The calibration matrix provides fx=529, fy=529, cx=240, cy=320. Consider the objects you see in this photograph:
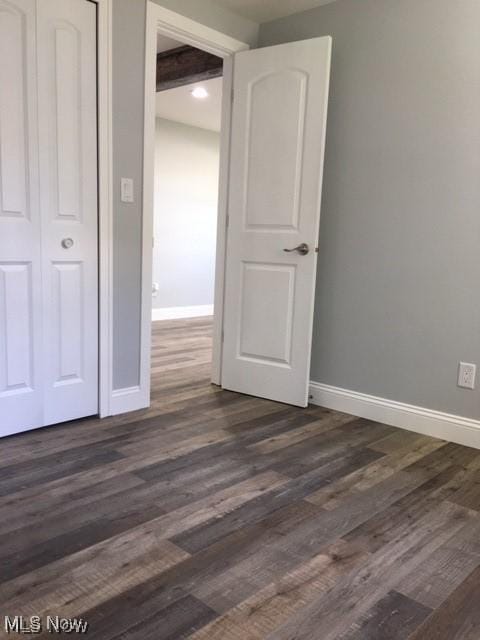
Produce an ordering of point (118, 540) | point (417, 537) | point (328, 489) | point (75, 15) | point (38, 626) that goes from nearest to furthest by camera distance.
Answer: point (38, 626) → point (118, 540) → point (417, 537) → point (328, 489) → point (75, 15)

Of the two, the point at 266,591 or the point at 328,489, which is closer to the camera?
the point at 266,591

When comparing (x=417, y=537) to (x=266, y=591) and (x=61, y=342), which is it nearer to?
(x=266, y=591)

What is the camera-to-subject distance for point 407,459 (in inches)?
96.0

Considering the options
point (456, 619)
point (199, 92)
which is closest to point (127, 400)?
point (456, 619)

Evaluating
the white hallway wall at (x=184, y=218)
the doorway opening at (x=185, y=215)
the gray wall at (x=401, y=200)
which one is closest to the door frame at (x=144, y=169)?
the gray wall at (x=401, y=200)

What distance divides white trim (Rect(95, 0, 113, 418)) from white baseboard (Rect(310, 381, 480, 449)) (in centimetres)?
124

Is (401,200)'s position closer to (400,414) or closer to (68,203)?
(400,414)

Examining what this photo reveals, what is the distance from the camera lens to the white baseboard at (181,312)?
6305mm

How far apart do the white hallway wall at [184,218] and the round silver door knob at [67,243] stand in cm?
362

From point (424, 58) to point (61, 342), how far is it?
7.51 feet

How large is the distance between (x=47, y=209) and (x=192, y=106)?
3445mm

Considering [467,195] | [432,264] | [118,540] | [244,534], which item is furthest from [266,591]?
[467,195]

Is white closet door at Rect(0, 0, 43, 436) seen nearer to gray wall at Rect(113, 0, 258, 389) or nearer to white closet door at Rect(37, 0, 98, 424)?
white closet door at Rect(37, 0, 98, 424)

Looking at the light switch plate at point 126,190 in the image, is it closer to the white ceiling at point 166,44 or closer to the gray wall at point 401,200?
the gray wall at point 401,200
